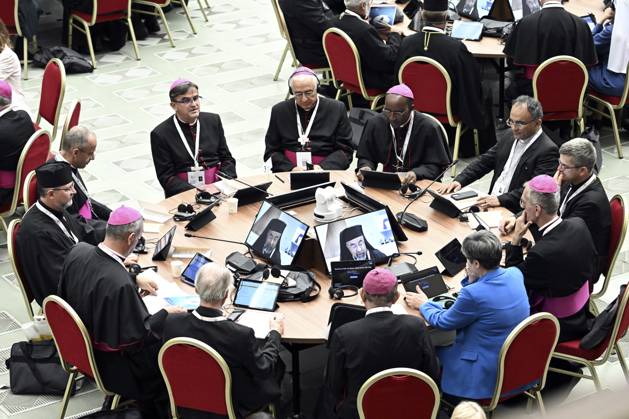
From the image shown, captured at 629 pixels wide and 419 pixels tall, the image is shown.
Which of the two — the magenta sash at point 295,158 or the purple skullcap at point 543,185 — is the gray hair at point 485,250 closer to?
the purple skullcap at point 543,185

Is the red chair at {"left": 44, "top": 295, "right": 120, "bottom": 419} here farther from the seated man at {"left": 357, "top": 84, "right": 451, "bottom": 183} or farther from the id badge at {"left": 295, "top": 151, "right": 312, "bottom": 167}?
the id badge at {"left": 295, "top": 151, "right": 312, "bottom": 167}

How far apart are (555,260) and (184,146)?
2.60m

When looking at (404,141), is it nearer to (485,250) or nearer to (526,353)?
(485,250)

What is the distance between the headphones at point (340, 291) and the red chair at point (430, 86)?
2954 mm

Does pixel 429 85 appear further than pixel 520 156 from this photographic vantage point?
Yes

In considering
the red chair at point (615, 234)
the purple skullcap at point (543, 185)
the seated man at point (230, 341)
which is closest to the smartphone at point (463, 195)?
the red chair at point (615, 234)

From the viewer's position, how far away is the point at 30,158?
18.4 feet

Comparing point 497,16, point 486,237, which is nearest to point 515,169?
point 486,237

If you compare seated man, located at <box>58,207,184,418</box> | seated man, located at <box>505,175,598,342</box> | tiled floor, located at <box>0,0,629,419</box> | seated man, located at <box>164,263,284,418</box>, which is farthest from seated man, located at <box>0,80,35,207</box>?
seated man, located at <box>505,175,598,342</box>

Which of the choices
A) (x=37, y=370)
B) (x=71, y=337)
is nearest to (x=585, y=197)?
(x=71, y=337)

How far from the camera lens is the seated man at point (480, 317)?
353 cm

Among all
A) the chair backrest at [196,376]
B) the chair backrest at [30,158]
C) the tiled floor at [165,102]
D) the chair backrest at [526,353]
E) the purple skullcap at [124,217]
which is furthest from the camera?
the chair backrest at [30,158]

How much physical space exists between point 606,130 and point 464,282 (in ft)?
14.8

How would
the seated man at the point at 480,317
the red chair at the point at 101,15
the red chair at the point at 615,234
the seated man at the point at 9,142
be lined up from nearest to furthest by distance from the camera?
the seated man at the point at 480,317 < the red chair at the point at 615,234 < the seated man at the point at 9,142 < the red chair at the point at 101,15
